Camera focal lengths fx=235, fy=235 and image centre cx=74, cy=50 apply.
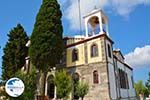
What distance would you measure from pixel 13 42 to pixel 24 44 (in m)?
1.67

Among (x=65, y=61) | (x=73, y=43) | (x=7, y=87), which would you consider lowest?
(x=7, y=87)

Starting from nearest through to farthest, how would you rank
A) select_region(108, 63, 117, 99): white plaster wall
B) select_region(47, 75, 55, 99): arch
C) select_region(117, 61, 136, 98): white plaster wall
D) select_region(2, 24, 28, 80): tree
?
select_region(108, 63, 117, 99): white plaster wall
select_region(47, 75, 55, 99): arch
select_region(117, 61, 136, 98): white plaster wall
select_region(2, 24, 28, 80): tree

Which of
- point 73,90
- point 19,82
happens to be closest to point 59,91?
point 73,90

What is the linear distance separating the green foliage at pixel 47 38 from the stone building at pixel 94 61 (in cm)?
268

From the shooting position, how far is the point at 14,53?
34938 mm

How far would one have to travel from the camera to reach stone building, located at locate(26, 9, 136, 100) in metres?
25.4

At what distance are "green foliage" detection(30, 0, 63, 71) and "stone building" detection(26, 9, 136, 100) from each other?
2.68 metres

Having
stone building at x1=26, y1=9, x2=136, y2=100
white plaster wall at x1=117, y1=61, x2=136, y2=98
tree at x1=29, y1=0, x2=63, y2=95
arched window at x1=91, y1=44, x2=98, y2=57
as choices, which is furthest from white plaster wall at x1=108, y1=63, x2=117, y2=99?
tree at x1=29, y1=0, x2=63, y2=95

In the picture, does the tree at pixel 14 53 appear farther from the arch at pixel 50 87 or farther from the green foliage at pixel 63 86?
the green foliage at pixel 63 86

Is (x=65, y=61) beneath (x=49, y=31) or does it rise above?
beneath

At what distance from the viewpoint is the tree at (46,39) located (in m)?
25.8

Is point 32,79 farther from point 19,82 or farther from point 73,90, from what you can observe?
point 19,82

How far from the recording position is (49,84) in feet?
98.7

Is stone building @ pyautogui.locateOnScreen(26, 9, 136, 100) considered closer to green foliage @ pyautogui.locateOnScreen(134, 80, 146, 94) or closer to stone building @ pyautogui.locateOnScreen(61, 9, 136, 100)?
stone building @ pyautogui.locateOnScreen(61, 9, 136, 100)
